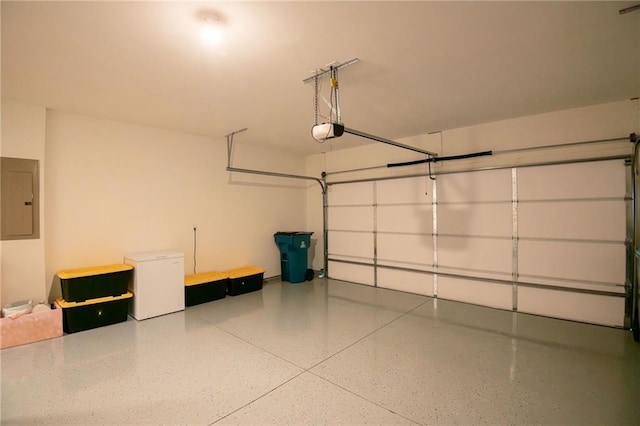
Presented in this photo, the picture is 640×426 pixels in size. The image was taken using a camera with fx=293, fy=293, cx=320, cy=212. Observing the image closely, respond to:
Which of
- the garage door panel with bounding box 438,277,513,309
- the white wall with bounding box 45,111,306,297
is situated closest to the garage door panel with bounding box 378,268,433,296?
the garage door panel with bounding box 438,277,513,309

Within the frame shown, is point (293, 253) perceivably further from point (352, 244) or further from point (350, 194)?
point (350, 194)

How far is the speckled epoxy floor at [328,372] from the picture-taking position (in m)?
1.98

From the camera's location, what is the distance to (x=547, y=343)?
3031 mm

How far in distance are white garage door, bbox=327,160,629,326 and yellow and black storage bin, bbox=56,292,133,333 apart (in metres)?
3.83

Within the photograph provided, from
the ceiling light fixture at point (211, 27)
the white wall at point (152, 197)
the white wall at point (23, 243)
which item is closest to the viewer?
the ceiling light fixture at point (211, 27)

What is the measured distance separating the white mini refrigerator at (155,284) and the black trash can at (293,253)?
6.72ft

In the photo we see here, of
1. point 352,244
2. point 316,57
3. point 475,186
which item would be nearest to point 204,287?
point 352,244

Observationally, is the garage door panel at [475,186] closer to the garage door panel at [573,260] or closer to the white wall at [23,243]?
the garage door panel at [573,260]

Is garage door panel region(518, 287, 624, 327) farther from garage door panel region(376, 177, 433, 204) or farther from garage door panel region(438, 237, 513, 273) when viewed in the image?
garage door panel region(376, 177, 433, 204)

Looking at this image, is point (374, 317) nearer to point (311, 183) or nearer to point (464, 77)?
point (464, 77)

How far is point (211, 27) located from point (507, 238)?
4279 millimetres

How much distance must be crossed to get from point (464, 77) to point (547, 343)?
283 centimetres

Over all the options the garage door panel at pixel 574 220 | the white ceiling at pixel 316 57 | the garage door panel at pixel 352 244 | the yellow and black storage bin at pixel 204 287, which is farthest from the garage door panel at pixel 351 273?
the white ceiling at pixel 316 57

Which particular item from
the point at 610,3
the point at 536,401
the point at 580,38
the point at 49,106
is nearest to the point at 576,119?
the point at 580,38
